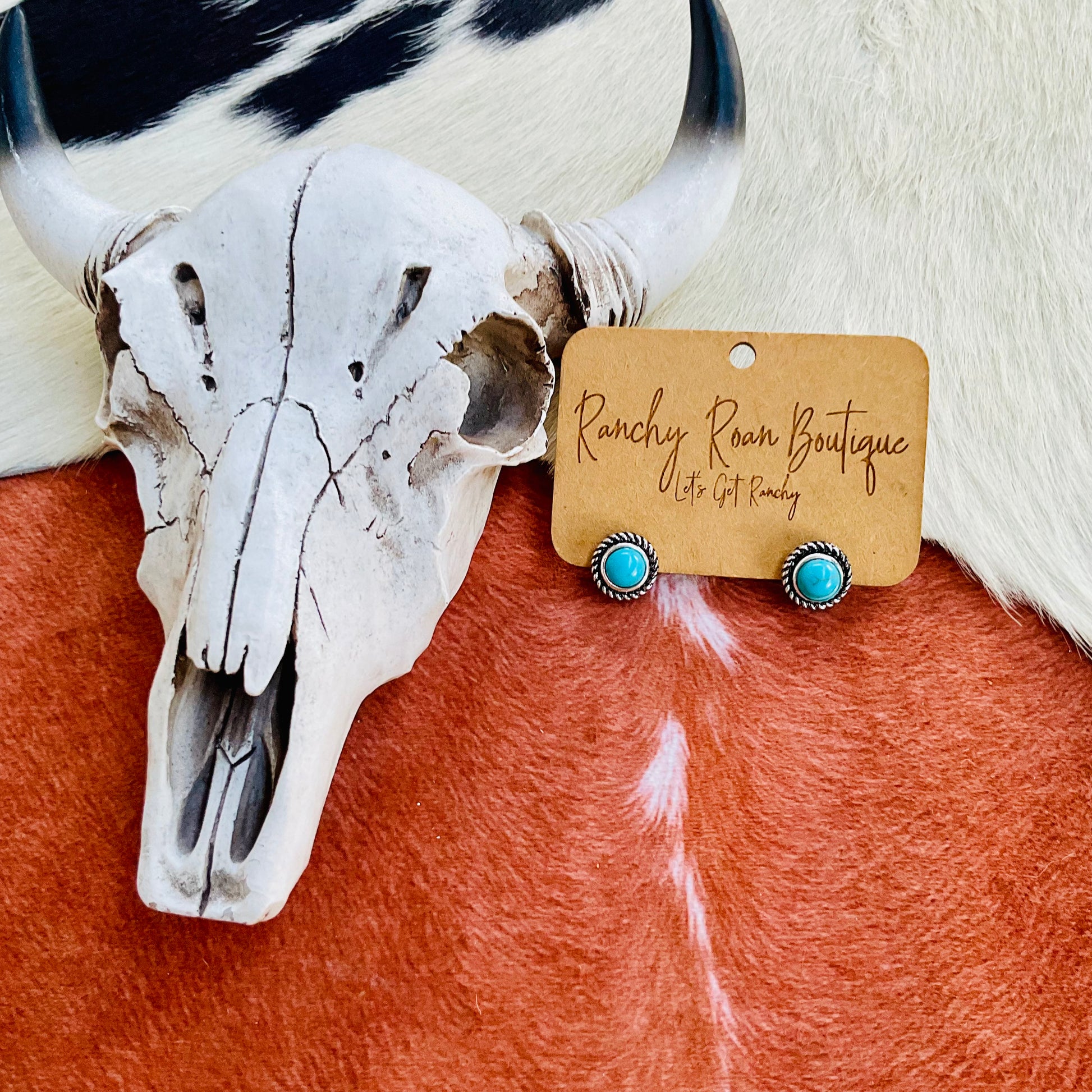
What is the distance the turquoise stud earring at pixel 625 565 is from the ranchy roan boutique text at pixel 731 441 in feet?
0.16

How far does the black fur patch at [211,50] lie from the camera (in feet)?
2.75

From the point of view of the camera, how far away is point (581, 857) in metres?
0.64

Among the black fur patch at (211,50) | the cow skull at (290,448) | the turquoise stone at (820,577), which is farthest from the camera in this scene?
the black fur patch at (211,50)

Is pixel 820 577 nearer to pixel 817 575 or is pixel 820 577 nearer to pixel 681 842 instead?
pixel 817 575

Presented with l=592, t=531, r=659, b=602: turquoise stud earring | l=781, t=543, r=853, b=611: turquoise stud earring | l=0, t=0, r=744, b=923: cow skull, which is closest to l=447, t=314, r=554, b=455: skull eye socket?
l=0, t=0, r=744, b=923: cow skull

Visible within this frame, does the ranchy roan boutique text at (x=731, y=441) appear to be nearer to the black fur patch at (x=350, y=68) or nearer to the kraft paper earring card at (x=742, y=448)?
the kraft paper earring card at (x=742, y=448)

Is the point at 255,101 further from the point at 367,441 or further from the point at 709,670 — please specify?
the point at 709,670

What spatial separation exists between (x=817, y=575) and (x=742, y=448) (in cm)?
10

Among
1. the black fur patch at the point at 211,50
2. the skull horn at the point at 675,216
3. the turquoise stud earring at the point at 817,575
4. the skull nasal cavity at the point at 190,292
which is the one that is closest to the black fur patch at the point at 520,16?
the black fur patch at the point at 211,50

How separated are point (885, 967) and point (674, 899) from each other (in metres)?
0.14

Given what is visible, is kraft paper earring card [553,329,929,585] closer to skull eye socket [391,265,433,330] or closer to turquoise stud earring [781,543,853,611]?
turquoise stud earring [781,543,853,611]

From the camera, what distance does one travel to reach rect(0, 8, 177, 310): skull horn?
2.20 feet

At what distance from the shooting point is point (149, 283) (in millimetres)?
586

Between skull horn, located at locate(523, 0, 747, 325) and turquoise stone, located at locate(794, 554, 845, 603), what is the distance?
218 millimetres
